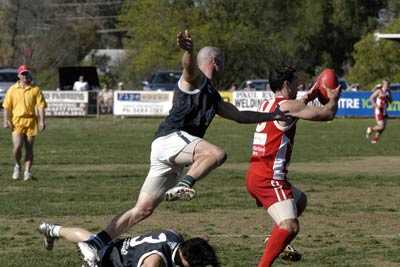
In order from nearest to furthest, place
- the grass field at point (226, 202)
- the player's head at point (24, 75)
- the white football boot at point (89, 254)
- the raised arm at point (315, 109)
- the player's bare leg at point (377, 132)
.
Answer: the white football boot at point (89, 254)
the raised arm at point (315, 109)
the grass field at point (226, 202)
the player's head at point (24, 75)
the player's bare leg at point (377, 132)

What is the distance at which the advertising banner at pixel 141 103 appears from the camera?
49.7 m

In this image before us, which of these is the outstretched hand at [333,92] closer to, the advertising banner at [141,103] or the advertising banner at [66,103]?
the advertising banner at [141,103]

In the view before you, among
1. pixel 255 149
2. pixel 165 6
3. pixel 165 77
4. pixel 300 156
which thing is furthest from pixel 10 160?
pixel 165 6

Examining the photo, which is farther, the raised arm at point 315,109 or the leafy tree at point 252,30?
the leafy tree at point 252,30

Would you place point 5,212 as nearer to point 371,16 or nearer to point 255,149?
point 255,149

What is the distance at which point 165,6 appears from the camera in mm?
73250

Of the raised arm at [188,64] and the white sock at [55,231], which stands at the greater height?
the raised arm at [188,64]

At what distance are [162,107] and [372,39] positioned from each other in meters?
20.8

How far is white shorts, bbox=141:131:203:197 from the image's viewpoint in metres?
10.9

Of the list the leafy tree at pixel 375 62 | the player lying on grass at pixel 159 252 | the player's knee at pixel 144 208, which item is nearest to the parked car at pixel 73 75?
the leafy tree at pixel 375 62

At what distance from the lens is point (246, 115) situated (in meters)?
11.2

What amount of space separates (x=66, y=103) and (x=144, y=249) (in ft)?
140

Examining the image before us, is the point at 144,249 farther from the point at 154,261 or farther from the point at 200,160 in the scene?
the point at 200,160

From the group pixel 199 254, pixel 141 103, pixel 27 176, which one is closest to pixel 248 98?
pixel 141 103
